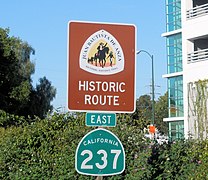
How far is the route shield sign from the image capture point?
5348 mm

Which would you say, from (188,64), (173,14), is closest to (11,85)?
(173,14)

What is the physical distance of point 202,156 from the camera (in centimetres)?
889

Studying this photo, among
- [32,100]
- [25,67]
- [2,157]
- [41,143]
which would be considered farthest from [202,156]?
[25,67]

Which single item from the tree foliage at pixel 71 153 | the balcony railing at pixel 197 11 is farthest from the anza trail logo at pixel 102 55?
the balcony railing at pixel 197 11

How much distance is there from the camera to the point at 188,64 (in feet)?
103

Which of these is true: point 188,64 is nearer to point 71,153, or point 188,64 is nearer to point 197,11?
point 197,11

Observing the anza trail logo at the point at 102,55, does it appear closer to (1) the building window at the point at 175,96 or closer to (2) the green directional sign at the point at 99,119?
(2) the green directional sign at the point at 99,119

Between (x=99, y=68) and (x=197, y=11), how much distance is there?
27.2 m

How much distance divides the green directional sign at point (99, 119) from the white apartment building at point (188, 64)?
1990 centimetres

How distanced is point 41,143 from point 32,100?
127ft

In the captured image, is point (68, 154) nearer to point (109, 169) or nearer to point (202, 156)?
point (202, 156)

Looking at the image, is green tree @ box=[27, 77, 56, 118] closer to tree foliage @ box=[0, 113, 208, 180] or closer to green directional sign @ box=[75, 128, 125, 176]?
tree foliage @ box=[0, 113, 208, 180]

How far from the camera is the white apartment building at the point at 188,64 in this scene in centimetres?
2872

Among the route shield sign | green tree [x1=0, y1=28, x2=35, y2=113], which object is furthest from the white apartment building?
the route shield sign
